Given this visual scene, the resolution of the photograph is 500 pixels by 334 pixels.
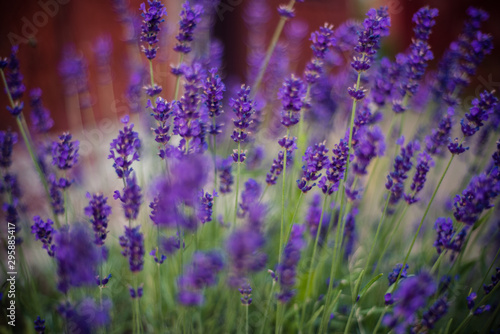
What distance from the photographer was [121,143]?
3.69 feet

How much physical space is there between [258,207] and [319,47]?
89cm

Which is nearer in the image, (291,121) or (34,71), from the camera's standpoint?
(291,121)

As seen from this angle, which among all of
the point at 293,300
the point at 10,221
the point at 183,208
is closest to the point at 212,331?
the point at 293,300

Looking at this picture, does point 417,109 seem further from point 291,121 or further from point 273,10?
point 273,10

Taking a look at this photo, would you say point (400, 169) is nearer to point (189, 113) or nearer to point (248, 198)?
point (248, 198)

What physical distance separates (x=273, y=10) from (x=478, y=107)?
482 cm

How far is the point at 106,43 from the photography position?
231 centimetres

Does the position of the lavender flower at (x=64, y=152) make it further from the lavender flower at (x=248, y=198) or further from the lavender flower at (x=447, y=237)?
the lavender flower at (x=447, y=237)

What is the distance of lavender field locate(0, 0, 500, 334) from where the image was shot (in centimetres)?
102

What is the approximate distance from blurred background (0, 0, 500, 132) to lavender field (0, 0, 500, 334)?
0.05 meters

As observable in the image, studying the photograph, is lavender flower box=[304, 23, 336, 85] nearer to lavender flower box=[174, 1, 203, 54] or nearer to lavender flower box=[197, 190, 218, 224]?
lavender flower box=[174, 1, 203, 54]

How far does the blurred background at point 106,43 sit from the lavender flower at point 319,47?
105 centimetres

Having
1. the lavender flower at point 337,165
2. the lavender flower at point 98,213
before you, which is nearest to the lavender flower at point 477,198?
the lavender flower at point 337,165

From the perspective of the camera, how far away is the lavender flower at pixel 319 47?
1.39m
